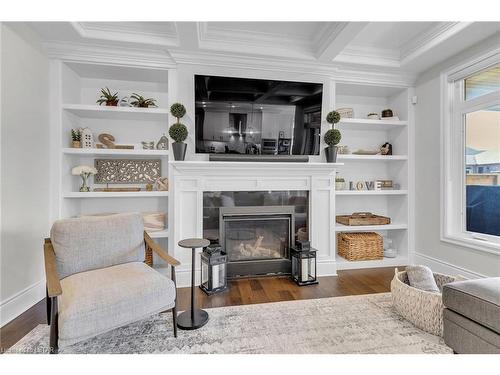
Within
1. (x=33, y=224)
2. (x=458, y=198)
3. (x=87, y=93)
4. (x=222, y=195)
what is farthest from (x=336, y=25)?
(x=33, y=224)

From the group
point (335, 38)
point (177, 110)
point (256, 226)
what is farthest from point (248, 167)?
point (335, 38)

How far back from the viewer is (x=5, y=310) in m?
2.03

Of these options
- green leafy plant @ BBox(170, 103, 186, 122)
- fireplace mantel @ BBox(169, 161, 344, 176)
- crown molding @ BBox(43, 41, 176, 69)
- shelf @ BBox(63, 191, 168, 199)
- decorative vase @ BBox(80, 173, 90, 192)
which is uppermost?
crown molding @ BBox(43, 41, 176, 69)

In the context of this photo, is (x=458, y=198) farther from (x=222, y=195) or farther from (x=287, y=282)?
(x=222, y=195)

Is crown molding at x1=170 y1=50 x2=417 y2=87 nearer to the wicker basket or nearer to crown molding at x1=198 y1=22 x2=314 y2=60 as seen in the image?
crown molding at x1=198 y1=22 x2=314 y2=60

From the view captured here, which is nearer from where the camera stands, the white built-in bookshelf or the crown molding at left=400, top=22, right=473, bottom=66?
the crown molding at left=400, top=22, right=473, bottom=66

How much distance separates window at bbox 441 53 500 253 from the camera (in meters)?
2.62

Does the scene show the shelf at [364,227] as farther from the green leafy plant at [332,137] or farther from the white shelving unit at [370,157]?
the green leafy plant at [332,137]

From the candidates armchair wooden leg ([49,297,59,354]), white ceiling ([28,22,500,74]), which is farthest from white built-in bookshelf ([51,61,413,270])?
armchair wooden leg ([49,297,59,354])

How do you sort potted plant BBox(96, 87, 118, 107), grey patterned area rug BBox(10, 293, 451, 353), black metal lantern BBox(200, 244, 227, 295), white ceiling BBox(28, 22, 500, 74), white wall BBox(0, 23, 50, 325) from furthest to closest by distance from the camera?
1. potted plant BBox(96, 87, 118, 107)
2. black metal lantern BBox(200, 244, 227, 295)
3. white ceiling BBox(28, 22, 500, 74)
4. white wall BBox(0, 23, 50, 325)
5. grey patterned area rug BBox(10, 293, 451, 353)

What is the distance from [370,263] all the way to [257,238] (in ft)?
5.07

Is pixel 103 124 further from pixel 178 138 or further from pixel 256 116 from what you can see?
pixel 256 116

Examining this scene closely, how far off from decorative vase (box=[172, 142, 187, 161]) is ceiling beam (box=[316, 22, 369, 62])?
177cm

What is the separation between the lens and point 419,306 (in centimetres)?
192
